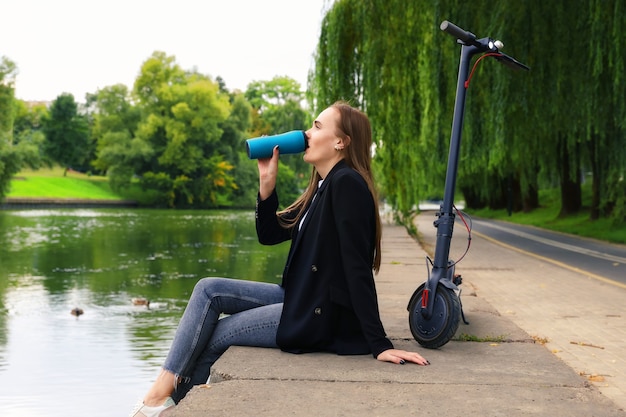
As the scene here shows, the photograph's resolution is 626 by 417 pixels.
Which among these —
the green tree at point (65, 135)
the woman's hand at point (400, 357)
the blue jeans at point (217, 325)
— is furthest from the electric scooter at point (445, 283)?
the green tree at point (65, 135)

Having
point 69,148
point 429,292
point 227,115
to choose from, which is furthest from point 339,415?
point 69,148

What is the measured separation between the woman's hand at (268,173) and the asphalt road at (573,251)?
318 inches

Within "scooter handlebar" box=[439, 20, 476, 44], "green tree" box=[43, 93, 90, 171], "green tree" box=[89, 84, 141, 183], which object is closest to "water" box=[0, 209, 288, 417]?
"scooter handlebar" box=[439, 20, 476, 44]

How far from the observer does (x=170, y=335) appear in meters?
10.2

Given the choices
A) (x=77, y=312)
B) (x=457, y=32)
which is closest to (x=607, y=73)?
(x=77, y=312)

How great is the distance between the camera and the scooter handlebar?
4.82 meters

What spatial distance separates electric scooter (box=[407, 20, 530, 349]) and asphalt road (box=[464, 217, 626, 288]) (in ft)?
23.1

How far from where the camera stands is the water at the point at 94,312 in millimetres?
7781

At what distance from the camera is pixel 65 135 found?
94.8 meters

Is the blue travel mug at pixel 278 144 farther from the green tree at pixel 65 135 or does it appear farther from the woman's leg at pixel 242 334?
the green tree at pixel 65 135

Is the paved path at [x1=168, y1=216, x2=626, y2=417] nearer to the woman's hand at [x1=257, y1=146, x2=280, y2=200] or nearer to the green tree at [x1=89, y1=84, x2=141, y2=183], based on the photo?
the woman's hand at [x1=257, y1=146, x2=280, y2=200]

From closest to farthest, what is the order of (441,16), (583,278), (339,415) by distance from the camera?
(339,415) < (583,278) < (441,16)

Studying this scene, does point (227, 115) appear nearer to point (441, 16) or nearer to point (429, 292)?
point (441, 16)

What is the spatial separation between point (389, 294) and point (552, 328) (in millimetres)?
1496
